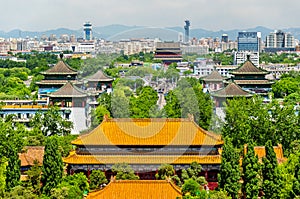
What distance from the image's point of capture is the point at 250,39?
408ft

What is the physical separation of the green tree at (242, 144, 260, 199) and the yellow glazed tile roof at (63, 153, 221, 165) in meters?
2.12

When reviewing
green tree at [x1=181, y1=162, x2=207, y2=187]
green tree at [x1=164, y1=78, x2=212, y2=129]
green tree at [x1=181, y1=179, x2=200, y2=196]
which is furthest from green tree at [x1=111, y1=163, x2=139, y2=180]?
green tree at [x1=164, y1=78, x2=212, y2=129]

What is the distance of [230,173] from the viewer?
60.8 ft

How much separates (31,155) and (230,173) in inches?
295

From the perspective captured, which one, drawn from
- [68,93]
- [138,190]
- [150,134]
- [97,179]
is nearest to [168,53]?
[68,93]

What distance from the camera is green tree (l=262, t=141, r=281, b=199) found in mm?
17562

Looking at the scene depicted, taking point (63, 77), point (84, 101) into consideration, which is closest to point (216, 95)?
point (84, 101)

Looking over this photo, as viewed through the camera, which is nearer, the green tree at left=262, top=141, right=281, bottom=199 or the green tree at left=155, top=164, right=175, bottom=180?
the green tree at left=262, top=141, right=281, bottom=199

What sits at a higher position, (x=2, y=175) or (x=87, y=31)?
(x=87, y=31)

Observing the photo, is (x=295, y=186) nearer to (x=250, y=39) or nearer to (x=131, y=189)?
(x=131, y=189)

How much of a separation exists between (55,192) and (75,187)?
2.22ft

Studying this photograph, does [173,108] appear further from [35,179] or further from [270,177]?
[270,177]

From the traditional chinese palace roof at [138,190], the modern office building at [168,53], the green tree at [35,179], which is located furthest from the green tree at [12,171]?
the modern office building at [168,53]

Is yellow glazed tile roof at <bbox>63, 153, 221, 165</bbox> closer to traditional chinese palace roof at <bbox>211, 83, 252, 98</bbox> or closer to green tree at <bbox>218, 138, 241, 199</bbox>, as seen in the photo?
green tree at <bbox>218, 138, 241, 199</bbox>
